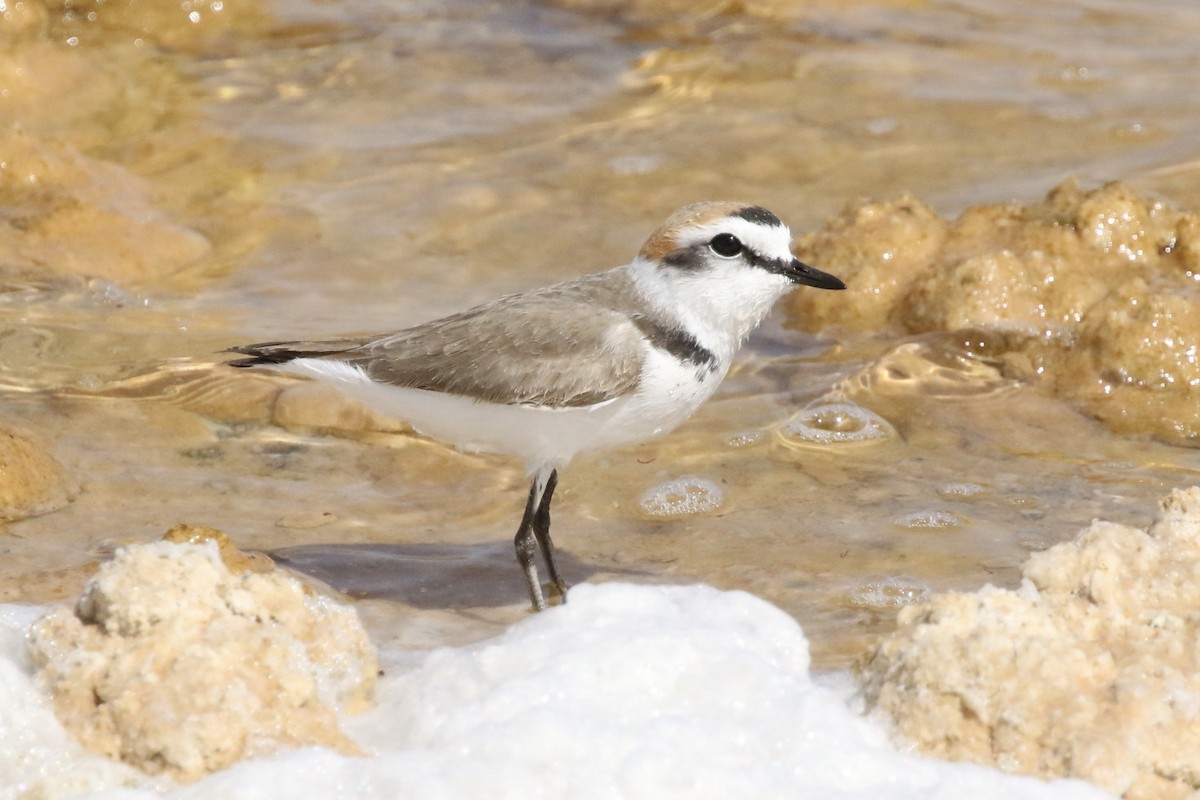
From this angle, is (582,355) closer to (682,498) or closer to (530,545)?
(530,545)

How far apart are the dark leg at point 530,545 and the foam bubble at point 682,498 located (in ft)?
2.24

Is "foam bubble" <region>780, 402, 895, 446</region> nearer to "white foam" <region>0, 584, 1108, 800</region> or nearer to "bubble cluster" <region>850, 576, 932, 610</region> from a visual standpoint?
"bubble cluster" <region>850, 576, 932, 610</region>

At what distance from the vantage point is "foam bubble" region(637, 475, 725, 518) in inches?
232

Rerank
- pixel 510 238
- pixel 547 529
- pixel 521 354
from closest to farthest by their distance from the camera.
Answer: pixel 521 354 → pixel 547 529 → pixel 510 238

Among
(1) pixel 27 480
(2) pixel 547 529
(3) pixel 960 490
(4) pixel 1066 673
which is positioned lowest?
(3) pixel 960 490

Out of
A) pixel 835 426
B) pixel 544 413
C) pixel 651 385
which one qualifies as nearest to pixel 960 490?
pixel 835 426

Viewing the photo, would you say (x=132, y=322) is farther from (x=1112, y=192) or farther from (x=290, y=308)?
(x=1112, y=192)

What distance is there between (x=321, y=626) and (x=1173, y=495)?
2314mm

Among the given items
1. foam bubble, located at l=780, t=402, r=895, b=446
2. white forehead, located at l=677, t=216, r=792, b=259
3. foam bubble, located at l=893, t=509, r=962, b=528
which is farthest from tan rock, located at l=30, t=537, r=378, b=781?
foam bubble, located at l=780, t=402, r=895, b=446

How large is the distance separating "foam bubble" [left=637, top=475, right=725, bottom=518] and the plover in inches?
24.9

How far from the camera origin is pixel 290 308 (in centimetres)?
768

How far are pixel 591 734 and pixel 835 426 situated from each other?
335 cm

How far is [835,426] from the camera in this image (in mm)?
6508

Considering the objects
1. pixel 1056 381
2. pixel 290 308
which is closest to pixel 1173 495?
pixel 1056 381
